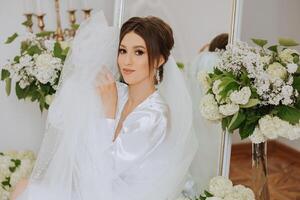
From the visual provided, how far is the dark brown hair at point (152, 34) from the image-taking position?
4.78ft

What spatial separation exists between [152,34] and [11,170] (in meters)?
0.99

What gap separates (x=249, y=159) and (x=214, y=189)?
410 millimetres

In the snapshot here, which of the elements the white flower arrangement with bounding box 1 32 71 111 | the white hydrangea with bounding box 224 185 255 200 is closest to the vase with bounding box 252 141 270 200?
the white hydrangea with bounding box 224 185 255 200

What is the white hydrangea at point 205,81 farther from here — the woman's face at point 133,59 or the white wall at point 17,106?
the white wall at point 17,106

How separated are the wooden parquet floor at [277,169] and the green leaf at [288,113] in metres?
0.41

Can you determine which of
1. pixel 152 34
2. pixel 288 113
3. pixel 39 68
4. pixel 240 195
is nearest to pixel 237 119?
pixel 288 113

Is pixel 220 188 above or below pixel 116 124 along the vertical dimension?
below

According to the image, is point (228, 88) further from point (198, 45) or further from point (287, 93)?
point (198, 45)

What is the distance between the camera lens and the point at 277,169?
1806 mm

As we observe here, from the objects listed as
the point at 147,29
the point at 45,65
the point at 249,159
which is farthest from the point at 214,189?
the point at 45,65

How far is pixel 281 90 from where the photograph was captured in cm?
133

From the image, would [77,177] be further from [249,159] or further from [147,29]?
[249,159]

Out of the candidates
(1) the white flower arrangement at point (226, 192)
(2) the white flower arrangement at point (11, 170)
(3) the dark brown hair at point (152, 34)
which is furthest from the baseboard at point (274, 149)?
(2) the white flower arrangement at point (11, 170)

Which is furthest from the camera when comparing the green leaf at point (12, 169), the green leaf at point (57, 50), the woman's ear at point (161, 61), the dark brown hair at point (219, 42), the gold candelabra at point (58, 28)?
the gold candelabra at point (58, 28)
